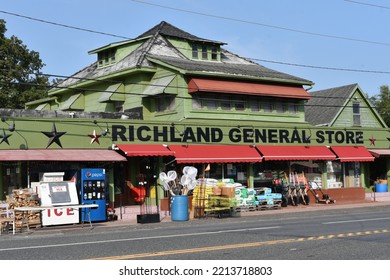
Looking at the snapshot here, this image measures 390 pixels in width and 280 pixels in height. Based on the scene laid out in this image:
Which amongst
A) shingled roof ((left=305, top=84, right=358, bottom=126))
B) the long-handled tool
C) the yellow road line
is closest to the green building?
shingled roof ((left=305, top=84, right=358, bottom=126))

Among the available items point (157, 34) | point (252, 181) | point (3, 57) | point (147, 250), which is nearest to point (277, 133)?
point (252, 181)

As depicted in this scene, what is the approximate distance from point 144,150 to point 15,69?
106 feet

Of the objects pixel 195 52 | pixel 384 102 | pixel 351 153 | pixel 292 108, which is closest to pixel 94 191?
pixel 195 52

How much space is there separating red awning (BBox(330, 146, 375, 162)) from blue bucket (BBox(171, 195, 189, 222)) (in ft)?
48.3

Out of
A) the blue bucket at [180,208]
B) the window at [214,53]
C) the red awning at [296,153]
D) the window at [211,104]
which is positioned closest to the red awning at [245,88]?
the window at [211,104]

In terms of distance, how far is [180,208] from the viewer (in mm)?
22484

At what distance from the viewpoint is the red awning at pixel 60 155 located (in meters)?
22.6

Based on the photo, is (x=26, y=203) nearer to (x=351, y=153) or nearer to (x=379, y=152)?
(x=351, y=153)

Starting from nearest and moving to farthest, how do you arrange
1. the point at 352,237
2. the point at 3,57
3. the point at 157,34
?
Answer: the point at 352,237 → the point at 157,34 → the point at 3,57

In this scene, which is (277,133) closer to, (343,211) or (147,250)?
(343,211)

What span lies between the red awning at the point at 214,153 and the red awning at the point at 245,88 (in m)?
3.24

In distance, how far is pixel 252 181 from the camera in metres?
31.2

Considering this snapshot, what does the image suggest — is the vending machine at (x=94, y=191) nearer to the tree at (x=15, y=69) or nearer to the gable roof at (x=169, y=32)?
the gable roof at (x=169, y=32)

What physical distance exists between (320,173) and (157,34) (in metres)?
13.6
